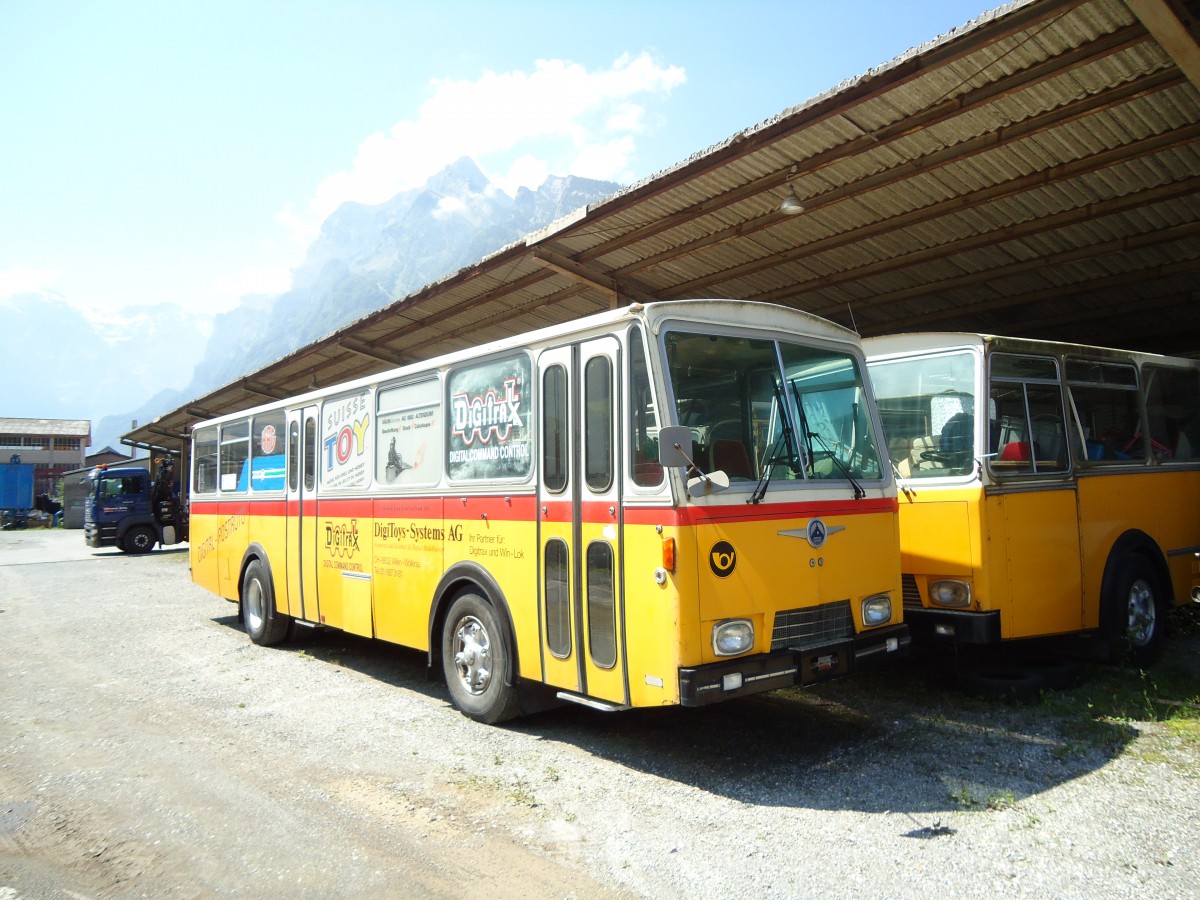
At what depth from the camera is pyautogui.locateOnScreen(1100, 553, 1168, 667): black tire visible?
6965 mm

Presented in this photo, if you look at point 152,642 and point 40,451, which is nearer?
point 152,642

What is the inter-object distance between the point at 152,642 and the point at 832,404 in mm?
9073

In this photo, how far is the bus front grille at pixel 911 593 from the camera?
6574mm

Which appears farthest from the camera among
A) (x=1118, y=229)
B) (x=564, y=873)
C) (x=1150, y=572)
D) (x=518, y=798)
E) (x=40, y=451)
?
(x=40, y=451)

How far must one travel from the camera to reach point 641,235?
453 inches

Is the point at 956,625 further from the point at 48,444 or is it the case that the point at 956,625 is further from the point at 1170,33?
the point at 48,444

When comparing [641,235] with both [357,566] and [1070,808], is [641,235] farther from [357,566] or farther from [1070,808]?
[1070,808]

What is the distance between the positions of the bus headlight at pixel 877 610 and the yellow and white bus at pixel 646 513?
13mm

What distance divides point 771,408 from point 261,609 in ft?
24.2

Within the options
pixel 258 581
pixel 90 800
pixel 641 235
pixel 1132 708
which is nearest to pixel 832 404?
pixel 1132 708

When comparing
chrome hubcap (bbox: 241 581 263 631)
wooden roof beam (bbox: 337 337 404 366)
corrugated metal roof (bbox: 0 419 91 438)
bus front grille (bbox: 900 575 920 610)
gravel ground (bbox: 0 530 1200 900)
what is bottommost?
gravel ground (bbox: 0 530 1200 900)

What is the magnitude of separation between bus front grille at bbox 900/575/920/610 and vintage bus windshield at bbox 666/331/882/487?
48.7 inches

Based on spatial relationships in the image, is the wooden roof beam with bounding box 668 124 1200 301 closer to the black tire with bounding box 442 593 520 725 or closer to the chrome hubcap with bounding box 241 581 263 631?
the black tire with bounding box 442 593 520 725

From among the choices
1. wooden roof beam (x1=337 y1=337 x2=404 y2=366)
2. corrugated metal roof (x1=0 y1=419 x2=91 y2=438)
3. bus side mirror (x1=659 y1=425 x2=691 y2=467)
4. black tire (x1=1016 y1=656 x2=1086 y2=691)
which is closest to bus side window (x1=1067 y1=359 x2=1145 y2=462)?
black tire (x1=1016 y1=656 x2=1086 y2=691)
